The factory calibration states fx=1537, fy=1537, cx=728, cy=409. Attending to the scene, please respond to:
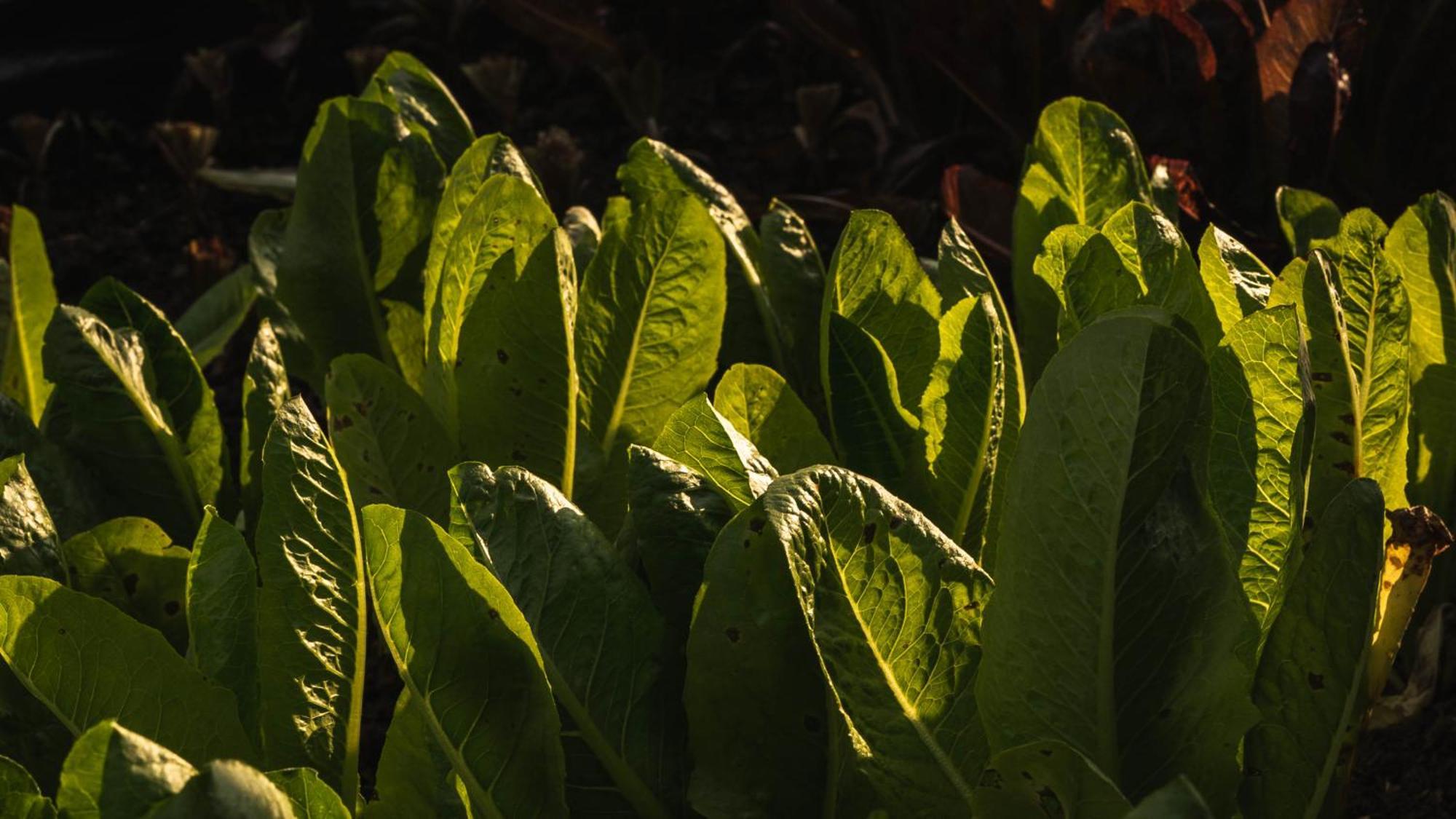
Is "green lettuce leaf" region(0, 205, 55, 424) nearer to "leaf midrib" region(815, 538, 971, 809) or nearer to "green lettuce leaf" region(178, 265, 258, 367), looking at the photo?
"green lettuce leaf" region(178, 265, 258, 367)

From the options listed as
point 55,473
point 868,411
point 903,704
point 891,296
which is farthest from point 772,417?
point 55,473

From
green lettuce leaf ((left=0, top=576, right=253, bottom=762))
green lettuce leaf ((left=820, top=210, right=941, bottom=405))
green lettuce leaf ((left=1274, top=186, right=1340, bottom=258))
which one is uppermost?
green lettuce leaf ((left=1274, top=186, right=1340, bottom=258))

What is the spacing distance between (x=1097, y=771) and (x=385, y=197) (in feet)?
3.82

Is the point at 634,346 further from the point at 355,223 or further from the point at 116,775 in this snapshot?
the point at 116,775

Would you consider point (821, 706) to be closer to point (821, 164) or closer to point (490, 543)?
point (490, 543)

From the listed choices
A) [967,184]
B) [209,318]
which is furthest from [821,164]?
[209,318]

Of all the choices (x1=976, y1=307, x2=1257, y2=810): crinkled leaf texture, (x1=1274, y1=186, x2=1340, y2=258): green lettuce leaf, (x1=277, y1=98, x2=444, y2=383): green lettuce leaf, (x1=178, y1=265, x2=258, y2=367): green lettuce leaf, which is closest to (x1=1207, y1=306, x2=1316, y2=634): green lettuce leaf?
(x1=976, y1=307, x2=1257, y2=810): crinkled leaf texture

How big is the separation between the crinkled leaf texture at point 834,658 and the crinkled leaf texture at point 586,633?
0.05 metres

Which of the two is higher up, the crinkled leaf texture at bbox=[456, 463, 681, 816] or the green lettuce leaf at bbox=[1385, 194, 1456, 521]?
the green lettuce leaf at bbox=[1385, 194, 1456, 521]

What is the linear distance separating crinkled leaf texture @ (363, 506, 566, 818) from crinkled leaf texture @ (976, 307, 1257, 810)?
345mm

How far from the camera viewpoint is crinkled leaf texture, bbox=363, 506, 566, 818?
1.10 metres

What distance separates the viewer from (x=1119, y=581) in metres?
1.13

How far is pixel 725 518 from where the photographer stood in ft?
4.06

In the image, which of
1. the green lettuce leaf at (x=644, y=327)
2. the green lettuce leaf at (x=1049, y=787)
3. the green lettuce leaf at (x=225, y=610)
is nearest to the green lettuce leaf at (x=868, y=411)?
the green lettuce leaf at (x=644, y=327)
